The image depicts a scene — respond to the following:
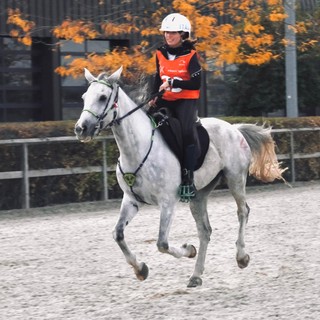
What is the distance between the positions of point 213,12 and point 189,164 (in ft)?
34.0

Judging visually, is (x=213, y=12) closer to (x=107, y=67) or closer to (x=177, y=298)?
(x=107, y=67)

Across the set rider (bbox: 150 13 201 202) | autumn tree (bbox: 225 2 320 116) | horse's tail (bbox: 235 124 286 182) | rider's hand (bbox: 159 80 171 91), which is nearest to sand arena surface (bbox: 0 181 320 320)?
horse's tail (bbox: 235 124 286 182)

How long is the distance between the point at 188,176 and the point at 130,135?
0.69m

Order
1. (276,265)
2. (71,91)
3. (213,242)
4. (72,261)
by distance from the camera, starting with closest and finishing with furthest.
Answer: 1. (276,265)
2. (72,261)
3. (213,242)
4. (71,91)

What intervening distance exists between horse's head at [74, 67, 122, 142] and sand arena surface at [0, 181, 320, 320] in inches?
57.7

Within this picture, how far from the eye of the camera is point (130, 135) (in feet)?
28.3

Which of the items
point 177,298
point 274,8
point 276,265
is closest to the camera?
point 177,298

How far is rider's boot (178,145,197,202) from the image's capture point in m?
8.82

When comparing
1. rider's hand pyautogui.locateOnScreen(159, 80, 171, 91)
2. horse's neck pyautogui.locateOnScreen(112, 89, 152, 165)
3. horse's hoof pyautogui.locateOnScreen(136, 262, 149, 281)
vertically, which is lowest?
horse's hoof pyautogui.locateOnScreen(136, 262, 149, 281)

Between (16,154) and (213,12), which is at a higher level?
(213,12)

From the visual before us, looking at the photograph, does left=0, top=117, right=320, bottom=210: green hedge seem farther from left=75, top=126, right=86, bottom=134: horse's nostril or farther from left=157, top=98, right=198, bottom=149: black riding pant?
left=75, top=126, right=86, bottom=134: horse's nostril

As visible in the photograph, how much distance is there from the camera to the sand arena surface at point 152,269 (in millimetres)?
7746

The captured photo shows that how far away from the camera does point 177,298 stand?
26.9 feet

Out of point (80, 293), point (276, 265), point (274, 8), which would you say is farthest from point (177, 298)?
point (274, 8)
